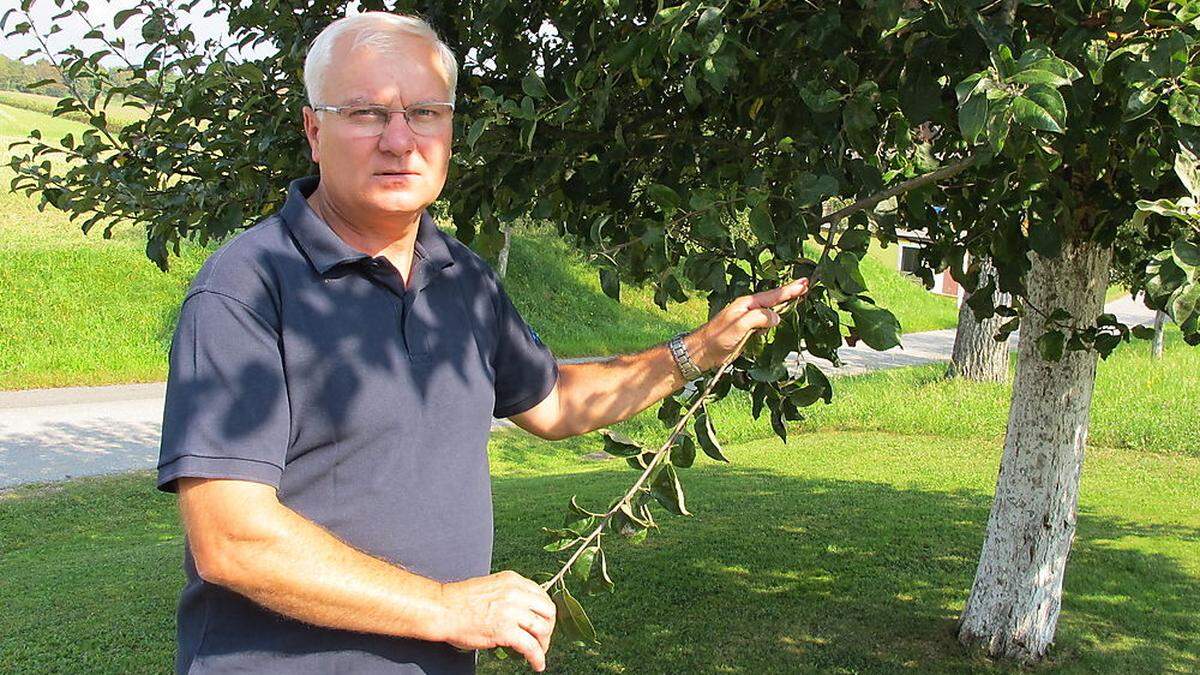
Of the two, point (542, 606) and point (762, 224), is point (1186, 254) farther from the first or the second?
point (542, 606)

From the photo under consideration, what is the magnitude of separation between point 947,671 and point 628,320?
826 inches

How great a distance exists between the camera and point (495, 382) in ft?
7.89

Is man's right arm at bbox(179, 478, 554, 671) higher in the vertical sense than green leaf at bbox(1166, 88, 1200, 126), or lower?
lower

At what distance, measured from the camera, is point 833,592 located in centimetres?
564

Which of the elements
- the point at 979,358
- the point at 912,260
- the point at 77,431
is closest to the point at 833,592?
the point at 912,260

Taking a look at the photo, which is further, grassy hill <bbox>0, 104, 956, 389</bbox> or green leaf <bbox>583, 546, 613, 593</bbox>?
grassy hill <bbox>0, 104, 956, 389</bbox>

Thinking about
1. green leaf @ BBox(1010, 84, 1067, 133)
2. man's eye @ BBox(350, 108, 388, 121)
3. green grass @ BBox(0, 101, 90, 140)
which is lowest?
man's eye @ BBox(350, 108, 388, 121)

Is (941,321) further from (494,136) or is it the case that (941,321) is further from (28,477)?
(494,136)

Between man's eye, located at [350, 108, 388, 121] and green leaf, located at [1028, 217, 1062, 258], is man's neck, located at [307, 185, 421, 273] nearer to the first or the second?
man's eye, located at [350, 108, 388, 121]

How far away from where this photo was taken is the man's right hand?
1852 mm

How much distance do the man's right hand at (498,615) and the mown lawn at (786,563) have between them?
9.57 feet

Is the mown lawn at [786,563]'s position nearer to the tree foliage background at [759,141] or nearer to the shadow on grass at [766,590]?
the shadow on grass at [766,590]

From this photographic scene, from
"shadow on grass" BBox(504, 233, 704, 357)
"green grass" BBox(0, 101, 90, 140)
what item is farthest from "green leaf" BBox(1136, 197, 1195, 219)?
"green grass" BBox(0, 101, 90, 140)

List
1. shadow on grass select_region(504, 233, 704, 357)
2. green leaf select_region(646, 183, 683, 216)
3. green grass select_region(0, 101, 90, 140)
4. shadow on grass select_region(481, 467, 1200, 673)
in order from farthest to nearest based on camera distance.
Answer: green grass select_region(0, 101, 90, 140) < shadow on grass select_region(504, 233, 704, 357) < shadow on grass select_region(481, 467, 1200, 673) < green leaf select_region(646, 183, 683, 216)
